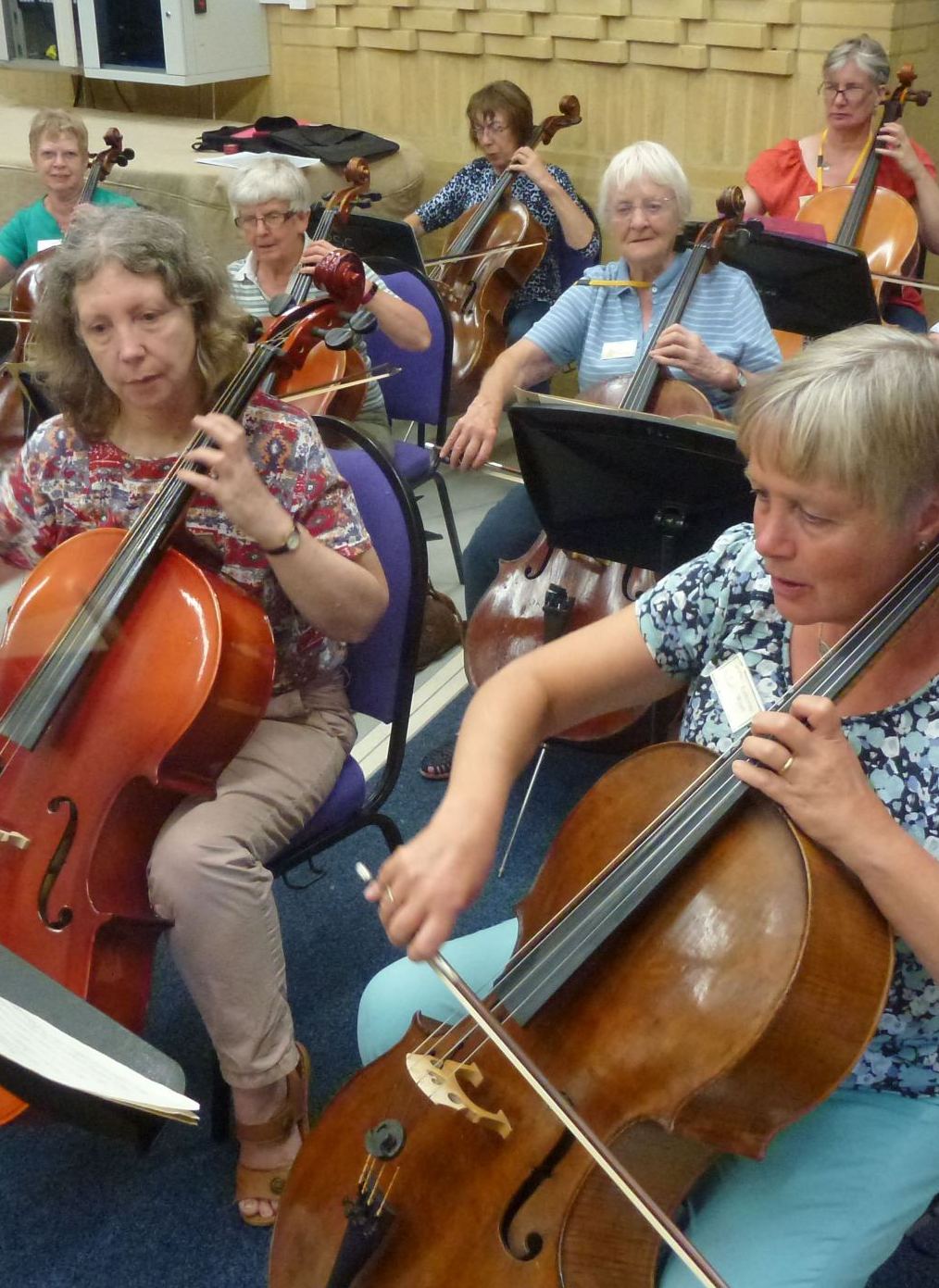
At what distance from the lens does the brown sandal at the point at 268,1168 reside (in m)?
1.65

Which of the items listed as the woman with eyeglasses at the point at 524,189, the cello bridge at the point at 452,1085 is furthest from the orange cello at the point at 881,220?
the cello bridge at the point at 452,1085

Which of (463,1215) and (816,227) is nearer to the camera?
(463,1215)

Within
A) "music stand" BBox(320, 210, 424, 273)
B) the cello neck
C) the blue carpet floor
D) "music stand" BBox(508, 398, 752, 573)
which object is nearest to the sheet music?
the blue carpet floor

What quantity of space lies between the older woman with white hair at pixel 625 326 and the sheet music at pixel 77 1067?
163 cm

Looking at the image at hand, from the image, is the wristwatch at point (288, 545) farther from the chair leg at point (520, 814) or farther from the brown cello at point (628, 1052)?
the chair leg at point (520, 814)

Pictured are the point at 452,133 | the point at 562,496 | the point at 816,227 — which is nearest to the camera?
the point at 562,496

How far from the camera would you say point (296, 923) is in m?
2.18

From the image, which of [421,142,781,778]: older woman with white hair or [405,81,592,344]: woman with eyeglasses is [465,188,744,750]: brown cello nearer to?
[421,142,781,778]: older woman with white hair

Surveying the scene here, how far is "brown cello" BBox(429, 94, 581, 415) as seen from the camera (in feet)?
12.5

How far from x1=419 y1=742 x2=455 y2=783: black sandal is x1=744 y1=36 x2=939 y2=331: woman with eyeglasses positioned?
74.2 inches

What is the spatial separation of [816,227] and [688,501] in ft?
5.33

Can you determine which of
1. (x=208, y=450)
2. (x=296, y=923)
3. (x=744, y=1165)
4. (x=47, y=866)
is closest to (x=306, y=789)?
(x=47, y=866)

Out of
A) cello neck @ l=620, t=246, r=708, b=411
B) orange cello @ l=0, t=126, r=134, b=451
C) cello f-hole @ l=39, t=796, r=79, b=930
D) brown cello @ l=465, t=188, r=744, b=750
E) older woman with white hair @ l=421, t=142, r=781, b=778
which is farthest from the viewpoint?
orange cello @ l=0, t=126, r=134, b=451

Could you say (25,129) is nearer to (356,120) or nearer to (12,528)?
(356,120)
